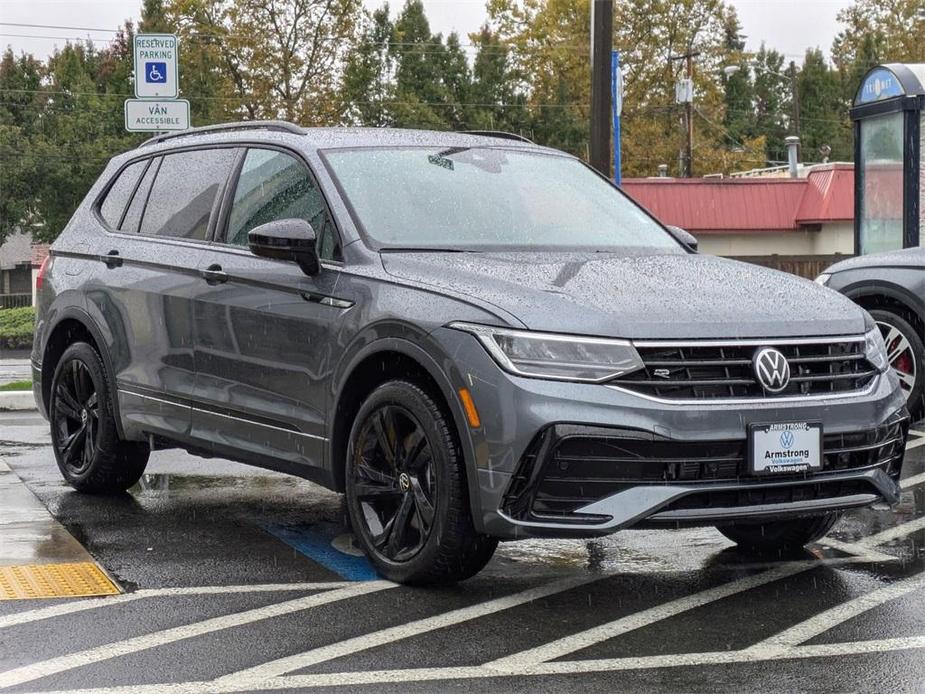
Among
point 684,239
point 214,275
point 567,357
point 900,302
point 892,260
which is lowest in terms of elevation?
point 900,302

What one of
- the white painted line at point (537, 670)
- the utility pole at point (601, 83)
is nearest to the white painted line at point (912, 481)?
the white painted line at point (537, 670)

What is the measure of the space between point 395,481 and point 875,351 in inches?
73.5

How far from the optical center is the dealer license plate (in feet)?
17.1

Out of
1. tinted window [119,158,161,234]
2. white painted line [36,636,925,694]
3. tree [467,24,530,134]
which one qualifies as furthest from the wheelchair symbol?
tree [467,24,530,134]

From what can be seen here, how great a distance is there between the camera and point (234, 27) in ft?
175

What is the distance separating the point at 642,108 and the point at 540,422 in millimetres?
56376

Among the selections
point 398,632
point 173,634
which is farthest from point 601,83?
point 173,634

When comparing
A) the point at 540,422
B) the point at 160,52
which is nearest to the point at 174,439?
the point at 540,422

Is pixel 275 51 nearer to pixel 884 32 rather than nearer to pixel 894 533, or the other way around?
pixel 884 32

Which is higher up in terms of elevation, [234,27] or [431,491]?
[234,27]

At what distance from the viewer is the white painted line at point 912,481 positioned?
26.6ft

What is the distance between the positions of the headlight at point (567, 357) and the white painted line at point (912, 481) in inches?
137

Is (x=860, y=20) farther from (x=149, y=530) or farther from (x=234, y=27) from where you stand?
(x=149, y=530)

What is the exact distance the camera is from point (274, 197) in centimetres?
683
